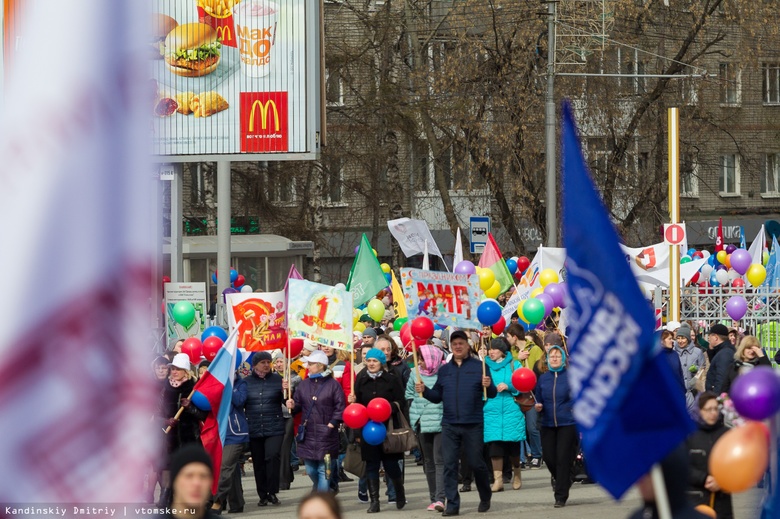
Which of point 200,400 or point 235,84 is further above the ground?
point 235,84

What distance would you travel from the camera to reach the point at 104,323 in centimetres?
166

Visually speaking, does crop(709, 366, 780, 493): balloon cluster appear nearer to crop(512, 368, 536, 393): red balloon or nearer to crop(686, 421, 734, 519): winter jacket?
crop(686, 421, 734, 519): winter jacket

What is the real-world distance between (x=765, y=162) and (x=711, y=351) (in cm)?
3451

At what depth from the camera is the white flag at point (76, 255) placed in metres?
1.61

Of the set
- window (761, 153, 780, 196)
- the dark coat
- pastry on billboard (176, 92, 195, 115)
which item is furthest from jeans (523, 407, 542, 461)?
window (761, 153, 780, 196)

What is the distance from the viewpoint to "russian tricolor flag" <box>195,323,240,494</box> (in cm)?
1273

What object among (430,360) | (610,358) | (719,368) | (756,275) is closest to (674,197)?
(756,275)

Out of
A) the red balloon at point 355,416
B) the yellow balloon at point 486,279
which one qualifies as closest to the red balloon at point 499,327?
the yellow balloon at point 486,279

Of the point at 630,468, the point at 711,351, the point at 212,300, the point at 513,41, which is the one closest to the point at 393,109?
the point at 513,41

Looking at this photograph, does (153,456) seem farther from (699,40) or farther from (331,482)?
(699,40)

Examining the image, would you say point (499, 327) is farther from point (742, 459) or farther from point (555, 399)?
point (742, 459)

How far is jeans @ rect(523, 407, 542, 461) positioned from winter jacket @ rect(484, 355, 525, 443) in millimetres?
2117

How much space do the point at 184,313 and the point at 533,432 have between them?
5.98 metres

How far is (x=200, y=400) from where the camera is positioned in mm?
12648
